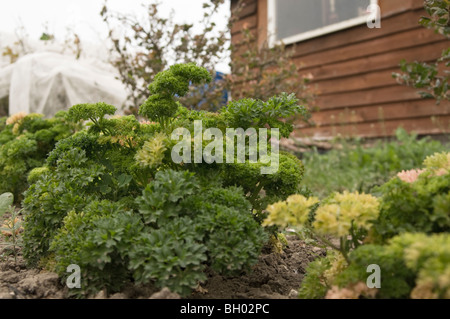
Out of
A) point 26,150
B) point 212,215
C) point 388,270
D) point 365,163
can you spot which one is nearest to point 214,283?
point 212,215

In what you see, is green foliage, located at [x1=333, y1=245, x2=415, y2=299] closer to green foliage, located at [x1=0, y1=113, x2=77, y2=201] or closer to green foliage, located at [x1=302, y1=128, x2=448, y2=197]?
green foliage, located at [x1=0, y1=113, x2=77, y2=201]

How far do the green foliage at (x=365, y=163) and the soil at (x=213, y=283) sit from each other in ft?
8.83

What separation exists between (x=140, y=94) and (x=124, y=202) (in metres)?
3.07

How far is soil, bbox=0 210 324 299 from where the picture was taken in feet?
4.83

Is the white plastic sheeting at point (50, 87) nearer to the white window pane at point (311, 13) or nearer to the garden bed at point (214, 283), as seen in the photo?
the white window pane at point (311, 13)

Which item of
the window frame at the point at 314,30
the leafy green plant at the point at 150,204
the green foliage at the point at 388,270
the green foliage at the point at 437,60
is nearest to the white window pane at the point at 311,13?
the window frame at the point at 314,30

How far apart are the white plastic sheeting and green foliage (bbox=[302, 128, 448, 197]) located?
2.72m

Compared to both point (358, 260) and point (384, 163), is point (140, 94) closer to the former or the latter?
point (384, 163)

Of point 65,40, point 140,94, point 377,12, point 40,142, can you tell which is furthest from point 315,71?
point 40,142

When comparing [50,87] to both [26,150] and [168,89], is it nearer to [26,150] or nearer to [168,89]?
[26,150]

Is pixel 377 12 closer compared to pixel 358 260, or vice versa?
pixel 358 260

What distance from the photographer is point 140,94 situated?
14.9 feet

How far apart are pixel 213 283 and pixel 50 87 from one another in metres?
4.26

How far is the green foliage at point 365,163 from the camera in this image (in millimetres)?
4844
